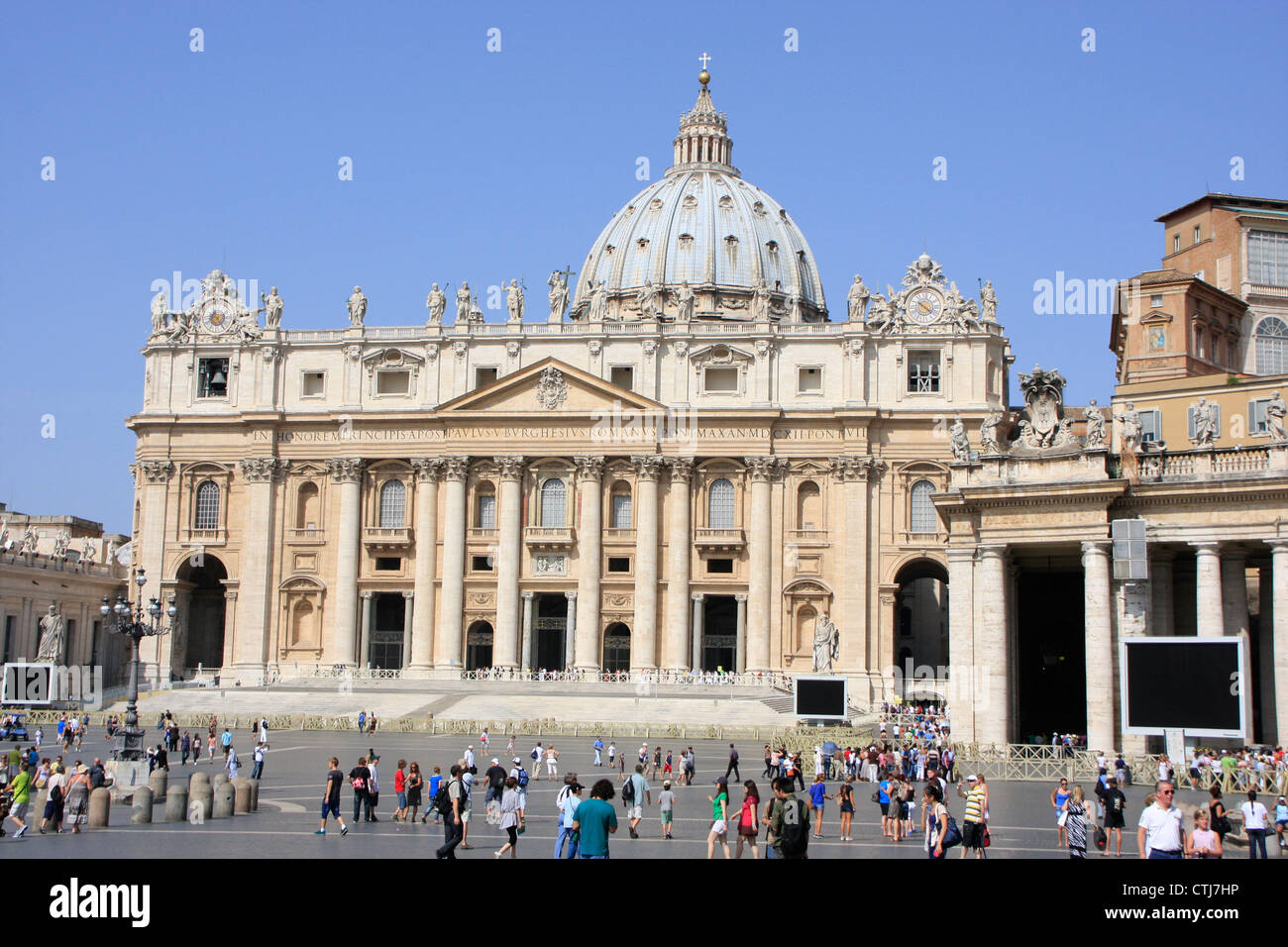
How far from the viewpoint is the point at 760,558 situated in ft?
237

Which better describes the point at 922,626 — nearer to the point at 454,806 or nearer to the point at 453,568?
the point at 453,568

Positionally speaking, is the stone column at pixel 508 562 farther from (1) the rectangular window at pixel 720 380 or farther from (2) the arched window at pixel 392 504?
(1) the rectangular window at pixel 720 380

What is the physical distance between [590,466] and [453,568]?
8.74 meters

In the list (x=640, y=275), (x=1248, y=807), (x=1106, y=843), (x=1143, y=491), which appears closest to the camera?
(x=1248, y=807)

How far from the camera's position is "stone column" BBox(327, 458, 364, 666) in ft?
244

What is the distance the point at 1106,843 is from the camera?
71.5 ft

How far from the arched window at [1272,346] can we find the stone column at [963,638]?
31.3 metres

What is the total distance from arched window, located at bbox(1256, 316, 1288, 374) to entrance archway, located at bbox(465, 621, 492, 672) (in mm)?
38759

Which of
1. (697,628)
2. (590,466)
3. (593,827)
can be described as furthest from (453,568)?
(593,827)

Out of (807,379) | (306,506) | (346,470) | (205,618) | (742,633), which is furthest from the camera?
(205,618)

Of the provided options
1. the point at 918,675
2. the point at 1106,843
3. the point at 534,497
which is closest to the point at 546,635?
the point at 534,497

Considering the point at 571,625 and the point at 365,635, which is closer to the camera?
the point at 571,625
